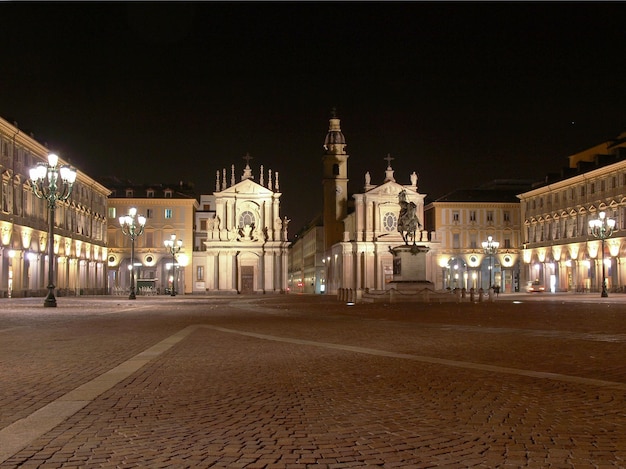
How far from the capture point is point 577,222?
268ft

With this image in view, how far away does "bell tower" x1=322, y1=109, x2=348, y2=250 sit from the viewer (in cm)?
11038

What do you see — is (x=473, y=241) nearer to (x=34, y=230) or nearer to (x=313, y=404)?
A: (x=34, y=230)

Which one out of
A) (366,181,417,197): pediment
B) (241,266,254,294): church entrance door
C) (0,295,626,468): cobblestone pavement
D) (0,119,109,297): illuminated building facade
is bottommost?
(0,295,626,468): cobblestone pavement

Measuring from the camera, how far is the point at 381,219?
10119 centimetres

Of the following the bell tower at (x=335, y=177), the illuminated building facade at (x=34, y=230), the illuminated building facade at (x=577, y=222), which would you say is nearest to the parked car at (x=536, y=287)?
the illuminated building facade at (x=577, y=222)

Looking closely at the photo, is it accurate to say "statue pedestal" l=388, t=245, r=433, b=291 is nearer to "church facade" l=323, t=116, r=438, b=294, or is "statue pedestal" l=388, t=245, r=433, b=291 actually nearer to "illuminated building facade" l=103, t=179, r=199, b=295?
"church facade" l=323, t=116, r=438, b=294

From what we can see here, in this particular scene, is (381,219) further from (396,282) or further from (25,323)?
(25,323)

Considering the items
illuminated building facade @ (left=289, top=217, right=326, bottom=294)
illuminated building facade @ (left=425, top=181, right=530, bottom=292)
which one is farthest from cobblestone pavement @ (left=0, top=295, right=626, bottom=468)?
illuminated building facade @ (left=289, top=217, right=326, bottom=294)

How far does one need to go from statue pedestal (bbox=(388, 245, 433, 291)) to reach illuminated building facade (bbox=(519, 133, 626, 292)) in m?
30.5

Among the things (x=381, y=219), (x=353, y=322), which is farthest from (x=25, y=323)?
(x=381, y=219)

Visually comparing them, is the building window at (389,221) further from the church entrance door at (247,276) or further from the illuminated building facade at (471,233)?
the church entrance door at (247,276)

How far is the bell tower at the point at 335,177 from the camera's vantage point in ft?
362

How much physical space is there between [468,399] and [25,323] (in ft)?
60.6

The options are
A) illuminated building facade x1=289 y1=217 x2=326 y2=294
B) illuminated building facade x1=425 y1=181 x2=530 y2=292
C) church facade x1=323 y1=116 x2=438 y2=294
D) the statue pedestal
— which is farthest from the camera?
illuminated building facade x1=289 y1=217 x2=326 y2=294
